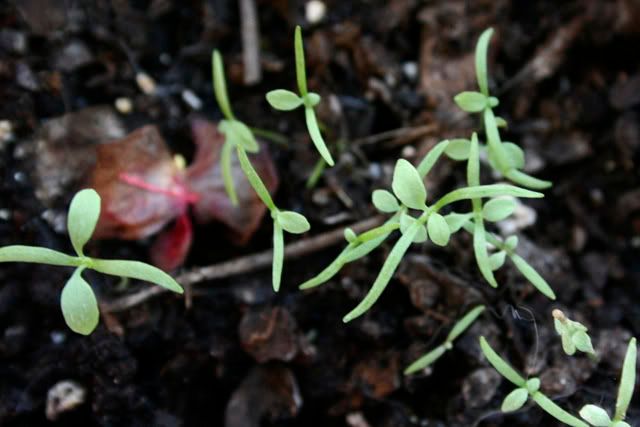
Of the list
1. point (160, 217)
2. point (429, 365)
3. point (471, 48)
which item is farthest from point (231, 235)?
point (471, 48)

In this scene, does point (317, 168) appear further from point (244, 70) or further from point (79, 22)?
point (79, 22)

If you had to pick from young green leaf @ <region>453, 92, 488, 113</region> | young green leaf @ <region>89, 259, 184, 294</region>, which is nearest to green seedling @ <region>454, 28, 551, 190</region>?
young green leaf @ <region>453, 92, 488, 113</region>

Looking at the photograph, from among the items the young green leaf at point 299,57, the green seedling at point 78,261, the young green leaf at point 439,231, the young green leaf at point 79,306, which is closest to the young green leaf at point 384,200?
the young green leaf at point 439,231

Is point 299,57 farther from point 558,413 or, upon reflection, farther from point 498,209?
point 558,413

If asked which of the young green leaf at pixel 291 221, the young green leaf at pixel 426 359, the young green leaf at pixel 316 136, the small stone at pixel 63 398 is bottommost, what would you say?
the small stone at pixel 63 398

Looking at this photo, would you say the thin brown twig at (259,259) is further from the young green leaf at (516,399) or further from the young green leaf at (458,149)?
the young green leaf at (516,399)

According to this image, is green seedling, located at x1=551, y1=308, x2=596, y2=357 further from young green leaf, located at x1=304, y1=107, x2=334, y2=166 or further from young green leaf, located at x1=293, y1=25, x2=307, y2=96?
young green leaf, located at x1=293, y1=25, x2=307, y2=96
